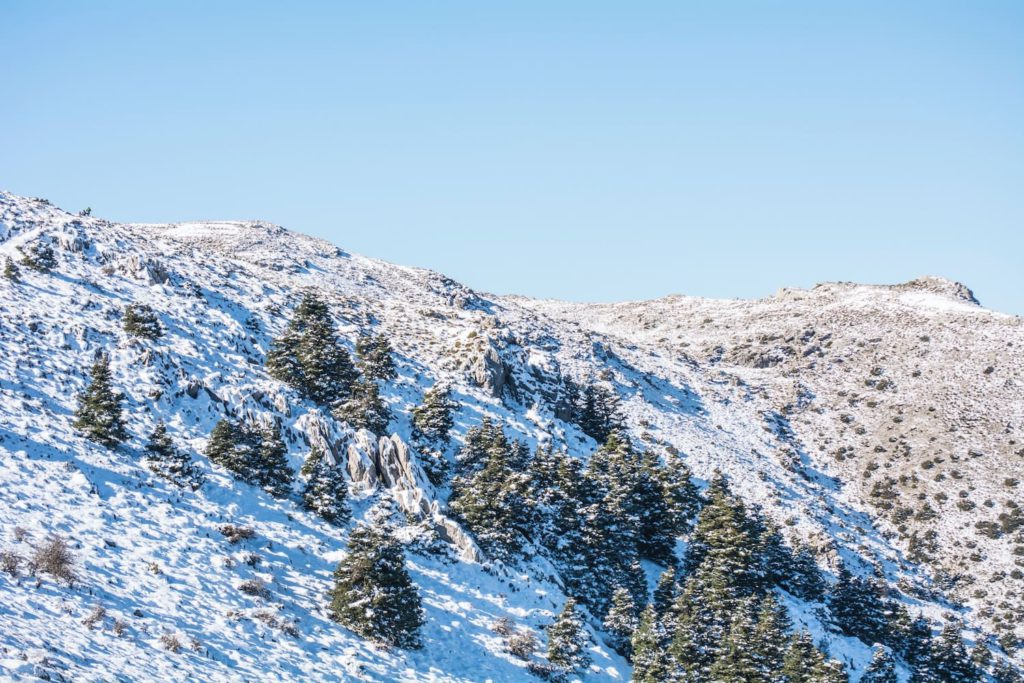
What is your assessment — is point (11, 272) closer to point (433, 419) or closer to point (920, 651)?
point (433, 419)

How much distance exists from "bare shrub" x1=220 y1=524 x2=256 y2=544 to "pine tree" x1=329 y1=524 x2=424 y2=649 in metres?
4.33

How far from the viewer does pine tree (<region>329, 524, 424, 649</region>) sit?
31.9 meters

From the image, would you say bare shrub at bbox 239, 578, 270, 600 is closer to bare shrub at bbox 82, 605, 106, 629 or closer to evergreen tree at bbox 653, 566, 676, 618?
bare shrub at bbox 82, 605, 106, 629

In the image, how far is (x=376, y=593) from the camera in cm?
3209

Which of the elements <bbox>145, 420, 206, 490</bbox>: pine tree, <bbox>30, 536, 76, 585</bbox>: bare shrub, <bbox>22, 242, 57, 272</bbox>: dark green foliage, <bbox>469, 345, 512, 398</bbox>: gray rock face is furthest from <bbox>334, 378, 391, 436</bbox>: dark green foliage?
<bbox>22, 242, 57, 272</bbox>: dark green foliage

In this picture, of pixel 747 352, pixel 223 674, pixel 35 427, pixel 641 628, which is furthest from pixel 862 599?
pixel 747 352

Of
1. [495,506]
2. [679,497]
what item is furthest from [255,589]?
[679,497]

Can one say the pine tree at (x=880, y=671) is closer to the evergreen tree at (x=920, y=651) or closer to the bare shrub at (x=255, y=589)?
the evergreen tree at (x=920, y=651)

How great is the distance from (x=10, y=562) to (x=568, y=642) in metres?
24.0

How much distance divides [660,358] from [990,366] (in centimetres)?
4432

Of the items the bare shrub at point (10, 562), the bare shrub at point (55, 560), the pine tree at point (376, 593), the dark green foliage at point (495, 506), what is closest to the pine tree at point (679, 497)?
the dark green foliage at point (495, 506)

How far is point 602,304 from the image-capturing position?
179 metres

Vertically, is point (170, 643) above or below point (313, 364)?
below

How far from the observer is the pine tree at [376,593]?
31.9 metres
